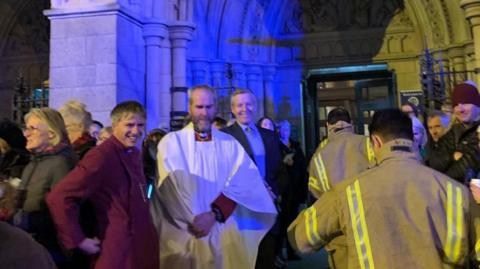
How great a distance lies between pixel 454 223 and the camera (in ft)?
5.44

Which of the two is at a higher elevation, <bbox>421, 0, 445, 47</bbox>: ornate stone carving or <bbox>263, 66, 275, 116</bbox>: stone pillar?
<bbox>421, 0, 445, 47</bbox>: ornate stone carving

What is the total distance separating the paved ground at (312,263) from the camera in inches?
214

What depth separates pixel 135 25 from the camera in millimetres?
6777

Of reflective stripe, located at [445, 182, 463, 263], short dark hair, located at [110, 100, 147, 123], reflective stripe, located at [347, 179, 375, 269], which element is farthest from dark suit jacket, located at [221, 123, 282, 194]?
reflective stripe, located at [445, 182, 463, 263]

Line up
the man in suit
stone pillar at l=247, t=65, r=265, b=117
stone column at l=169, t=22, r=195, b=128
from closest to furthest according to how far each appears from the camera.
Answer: the man in suit, stone column at l=169, t=22, r=195, b=128, stone pillar at l=247, t=65, r=265, b=117

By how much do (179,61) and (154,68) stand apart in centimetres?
72

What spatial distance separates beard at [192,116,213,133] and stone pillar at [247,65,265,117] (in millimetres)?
7205

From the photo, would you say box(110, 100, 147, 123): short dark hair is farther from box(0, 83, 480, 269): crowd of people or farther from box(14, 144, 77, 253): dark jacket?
box(14, 144, 77, 253): dark jacket

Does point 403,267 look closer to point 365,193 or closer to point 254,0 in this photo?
point 365,193

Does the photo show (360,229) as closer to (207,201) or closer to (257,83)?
(207,201)

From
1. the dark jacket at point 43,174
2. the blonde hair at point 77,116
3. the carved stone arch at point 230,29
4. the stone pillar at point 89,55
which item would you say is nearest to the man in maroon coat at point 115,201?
the dark jacket at point 43,174

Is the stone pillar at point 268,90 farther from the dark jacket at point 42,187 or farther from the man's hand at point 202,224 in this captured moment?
the dark jacket at point 42,187

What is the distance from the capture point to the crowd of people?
1.66 m

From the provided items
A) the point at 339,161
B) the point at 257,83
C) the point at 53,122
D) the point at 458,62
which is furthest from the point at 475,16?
the point at 53,122
